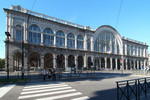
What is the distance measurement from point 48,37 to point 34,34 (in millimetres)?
4685

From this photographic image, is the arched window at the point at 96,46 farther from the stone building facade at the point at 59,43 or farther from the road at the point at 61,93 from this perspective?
the road at the point at 61,93

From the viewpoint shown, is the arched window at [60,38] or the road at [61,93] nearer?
the road at [61,93]

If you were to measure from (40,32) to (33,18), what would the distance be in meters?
4.72

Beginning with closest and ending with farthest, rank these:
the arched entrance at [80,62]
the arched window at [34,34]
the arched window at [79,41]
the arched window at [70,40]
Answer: the arched window at [34,34] → the arched window at [70,40] → the arched window at [79,41] → the arched entrance at [80,62]

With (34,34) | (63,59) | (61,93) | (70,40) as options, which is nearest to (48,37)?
(34,34)

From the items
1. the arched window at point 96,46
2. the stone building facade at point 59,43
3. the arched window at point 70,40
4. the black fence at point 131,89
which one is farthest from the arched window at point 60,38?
the black fence at point 131,89

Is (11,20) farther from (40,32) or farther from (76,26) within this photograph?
(76,26)

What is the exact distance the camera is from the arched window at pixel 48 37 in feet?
125

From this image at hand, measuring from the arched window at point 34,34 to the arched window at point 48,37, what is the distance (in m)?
2.01

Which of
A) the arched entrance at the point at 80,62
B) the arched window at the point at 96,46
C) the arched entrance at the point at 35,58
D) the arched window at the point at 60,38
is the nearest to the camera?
the arched window at the point at 60,38

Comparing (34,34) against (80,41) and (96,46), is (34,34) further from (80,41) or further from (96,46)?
(96,46)

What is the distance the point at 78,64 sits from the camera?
4719 centimetres

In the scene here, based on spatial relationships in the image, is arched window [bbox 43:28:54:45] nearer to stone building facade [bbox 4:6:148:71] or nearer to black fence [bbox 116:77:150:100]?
stone building facade [bbox 4:6:148:71]

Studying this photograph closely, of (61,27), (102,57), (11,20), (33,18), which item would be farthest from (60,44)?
(102,57)
